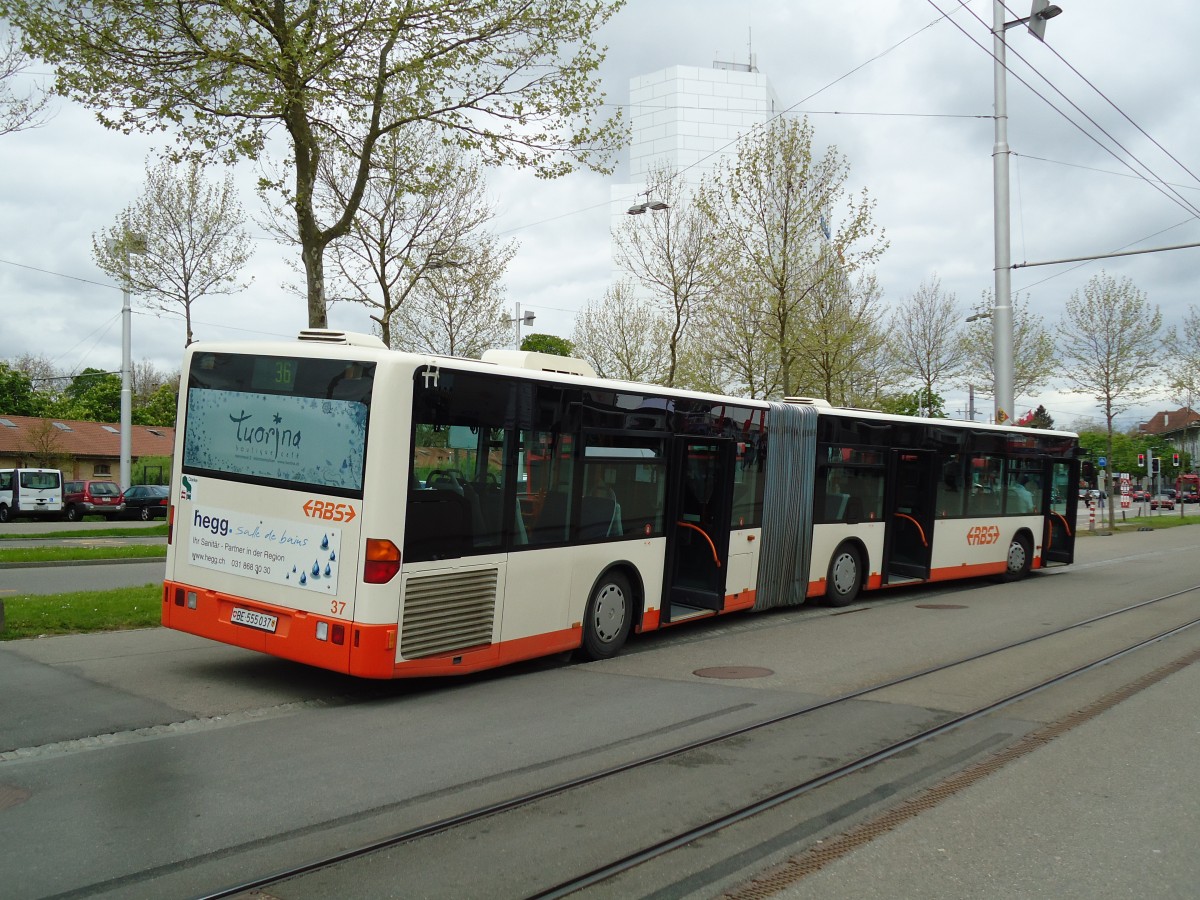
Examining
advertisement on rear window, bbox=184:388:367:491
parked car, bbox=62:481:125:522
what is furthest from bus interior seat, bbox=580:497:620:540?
parked car, bbox=62:481:125:522

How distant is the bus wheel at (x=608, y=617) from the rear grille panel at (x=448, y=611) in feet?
5.12

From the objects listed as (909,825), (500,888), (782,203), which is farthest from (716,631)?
(782,203)

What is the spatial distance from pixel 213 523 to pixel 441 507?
1.94 meters

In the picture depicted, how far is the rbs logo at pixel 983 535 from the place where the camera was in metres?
16.9

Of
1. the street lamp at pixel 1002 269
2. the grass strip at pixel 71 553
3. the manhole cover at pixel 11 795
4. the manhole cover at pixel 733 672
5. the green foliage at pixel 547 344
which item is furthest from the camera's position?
the green foliage at pixel 547 344

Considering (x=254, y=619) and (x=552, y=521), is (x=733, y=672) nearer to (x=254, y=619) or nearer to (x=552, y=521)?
(x=552, y=521)

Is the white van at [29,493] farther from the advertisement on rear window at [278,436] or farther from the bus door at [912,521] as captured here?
the advertisement on rear window at [278,436]

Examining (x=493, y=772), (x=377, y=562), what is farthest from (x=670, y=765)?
(x=377, y=562)

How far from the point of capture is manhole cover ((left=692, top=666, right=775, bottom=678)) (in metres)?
9.30

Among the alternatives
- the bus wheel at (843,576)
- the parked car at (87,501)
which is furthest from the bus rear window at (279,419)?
the parked car at (87,501)

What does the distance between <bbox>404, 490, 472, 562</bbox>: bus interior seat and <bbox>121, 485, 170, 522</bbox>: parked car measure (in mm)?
32852

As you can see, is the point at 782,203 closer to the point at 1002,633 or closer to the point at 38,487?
the point at 1002,633

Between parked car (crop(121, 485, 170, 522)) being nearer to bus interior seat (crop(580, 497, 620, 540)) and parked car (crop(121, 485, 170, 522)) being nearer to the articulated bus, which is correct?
the articulated bus

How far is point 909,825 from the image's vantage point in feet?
17.1
